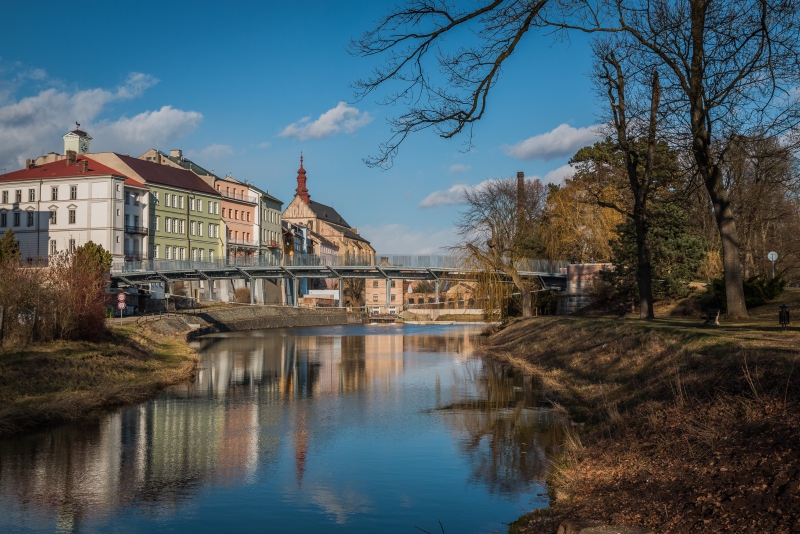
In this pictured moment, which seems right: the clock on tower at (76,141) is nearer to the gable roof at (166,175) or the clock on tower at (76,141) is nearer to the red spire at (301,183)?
the gable roof at (166,175)

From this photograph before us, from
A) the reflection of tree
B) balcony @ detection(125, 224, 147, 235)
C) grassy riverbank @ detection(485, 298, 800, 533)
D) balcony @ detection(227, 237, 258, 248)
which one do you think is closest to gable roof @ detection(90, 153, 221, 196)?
balcony @ detection(125, 224, 147, 235)

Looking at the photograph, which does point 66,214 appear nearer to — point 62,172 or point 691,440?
point 62,172

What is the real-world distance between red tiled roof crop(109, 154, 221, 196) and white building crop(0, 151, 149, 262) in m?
4.76

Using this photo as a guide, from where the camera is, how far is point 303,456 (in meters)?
15.9

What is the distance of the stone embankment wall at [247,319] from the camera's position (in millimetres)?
58031

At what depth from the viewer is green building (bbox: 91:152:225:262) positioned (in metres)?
89.5

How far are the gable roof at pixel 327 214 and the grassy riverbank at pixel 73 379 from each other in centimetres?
12069

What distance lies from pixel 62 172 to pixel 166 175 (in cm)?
1360

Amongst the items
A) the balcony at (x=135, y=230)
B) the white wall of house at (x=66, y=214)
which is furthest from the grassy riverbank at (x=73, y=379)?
the balcony at (x=135, y=230)

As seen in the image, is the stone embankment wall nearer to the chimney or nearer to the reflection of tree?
the chimney

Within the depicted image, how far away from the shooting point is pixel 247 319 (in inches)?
3095

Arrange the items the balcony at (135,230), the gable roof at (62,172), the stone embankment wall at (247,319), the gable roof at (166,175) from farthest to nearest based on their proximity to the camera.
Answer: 1. the gable roof at (166,175)
2. the balcony at (135,230)
3. the gable roof at (62,172)
4. the stone embankment wall at (247,319)

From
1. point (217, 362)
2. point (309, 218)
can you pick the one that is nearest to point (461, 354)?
point (217, 362)

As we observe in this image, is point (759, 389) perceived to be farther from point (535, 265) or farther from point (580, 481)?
point (535, 265)
